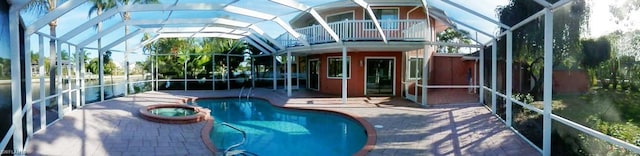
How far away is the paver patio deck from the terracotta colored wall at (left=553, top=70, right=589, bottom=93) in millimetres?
1197

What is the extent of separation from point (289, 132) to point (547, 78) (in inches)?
220

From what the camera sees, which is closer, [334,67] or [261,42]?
[334,67]

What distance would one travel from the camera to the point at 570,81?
479 centimetres

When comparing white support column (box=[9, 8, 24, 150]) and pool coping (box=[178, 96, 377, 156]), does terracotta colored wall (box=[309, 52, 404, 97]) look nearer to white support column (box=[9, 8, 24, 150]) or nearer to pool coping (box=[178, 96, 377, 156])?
pool coping (box=[178, 96, 377, 156])

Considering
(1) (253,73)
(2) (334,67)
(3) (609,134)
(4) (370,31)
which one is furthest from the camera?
(1) (253,73)

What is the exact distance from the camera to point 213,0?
8.46 m

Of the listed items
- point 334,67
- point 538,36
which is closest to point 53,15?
point 538,36

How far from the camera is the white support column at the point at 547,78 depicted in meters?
A: 5.11

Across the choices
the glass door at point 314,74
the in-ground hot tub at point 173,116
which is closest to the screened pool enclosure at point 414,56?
the glass door at point 314,74

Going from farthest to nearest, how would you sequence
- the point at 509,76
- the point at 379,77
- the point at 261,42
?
the point at 261,42
the point at 379,77
the point at 509,76

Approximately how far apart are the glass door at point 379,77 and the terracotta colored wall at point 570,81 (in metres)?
10.4

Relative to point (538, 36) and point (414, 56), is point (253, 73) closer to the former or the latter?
point (414, 56)

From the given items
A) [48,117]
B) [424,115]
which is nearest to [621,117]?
[424,115]

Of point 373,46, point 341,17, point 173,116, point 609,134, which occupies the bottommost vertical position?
point 173,116
